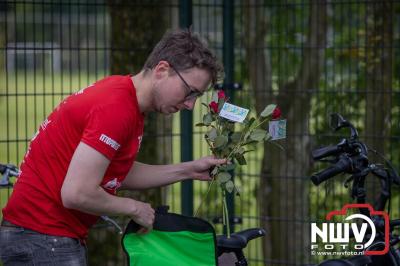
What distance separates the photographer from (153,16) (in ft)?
22.2

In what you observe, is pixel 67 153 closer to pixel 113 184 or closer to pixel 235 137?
pixel 113 184

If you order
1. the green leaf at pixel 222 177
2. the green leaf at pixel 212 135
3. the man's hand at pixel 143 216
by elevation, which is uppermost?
the green leaf at pixel 212 135

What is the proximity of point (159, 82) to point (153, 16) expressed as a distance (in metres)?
3.27

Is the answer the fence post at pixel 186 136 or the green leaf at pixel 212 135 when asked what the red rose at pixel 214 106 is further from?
the fence post at pixel 186 136

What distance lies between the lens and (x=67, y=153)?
350 cm

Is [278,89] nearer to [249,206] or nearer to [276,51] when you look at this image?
[276,51]

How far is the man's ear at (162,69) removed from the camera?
140 inches

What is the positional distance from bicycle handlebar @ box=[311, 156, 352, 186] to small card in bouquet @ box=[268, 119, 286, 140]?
0.94 ft

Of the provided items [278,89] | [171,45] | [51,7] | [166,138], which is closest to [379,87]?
[278,89]

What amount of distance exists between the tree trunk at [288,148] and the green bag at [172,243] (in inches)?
127

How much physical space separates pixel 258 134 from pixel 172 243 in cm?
71

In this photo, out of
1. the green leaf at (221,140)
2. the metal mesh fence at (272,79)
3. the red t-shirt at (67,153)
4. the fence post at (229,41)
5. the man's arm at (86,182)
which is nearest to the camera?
the man's arm at (86,182)

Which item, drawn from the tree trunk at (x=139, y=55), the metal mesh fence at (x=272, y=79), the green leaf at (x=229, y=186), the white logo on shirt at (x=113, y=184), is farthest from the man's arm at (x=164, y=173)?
the tree trunk at (x=139, y=55)

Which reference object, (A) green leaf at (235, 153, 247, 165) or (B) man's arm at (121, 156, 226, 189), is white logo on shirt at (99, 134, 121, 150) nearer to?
(B) man's arm at (121, 156, 226, 189)
